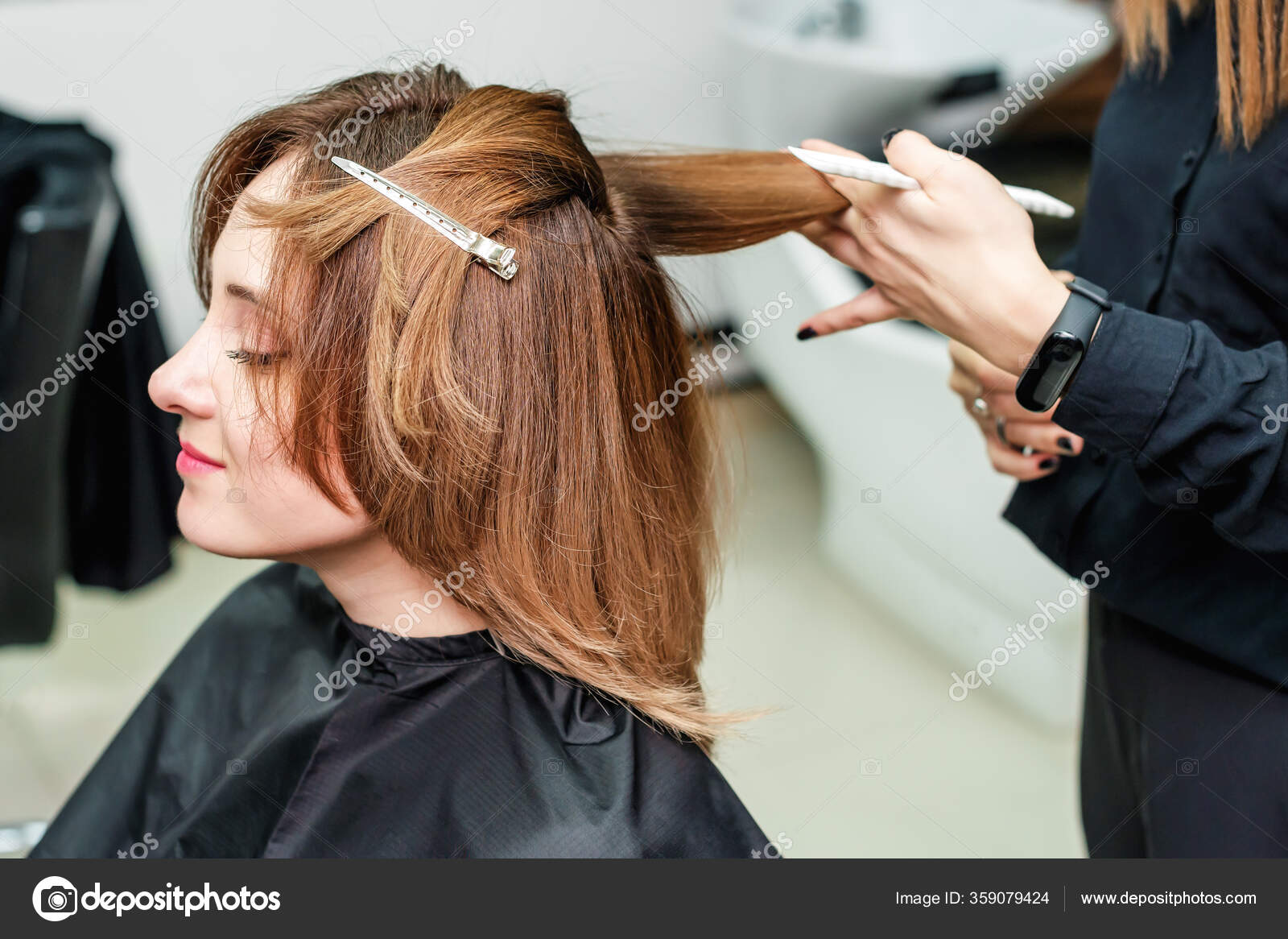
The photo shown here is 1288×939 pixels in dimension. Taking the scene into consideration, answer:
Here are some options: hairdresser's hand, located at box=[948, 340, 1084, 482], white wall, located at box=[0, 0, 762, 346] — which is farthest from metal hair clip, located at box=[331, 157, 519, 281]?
white wall, located at box=[0, 0, 762, 346]

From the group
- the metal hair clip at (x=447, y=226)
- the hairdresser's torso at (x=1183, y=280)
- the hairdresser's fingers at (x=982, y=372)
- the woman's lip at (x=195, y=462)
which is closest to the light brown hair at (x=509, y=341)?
the metal hair clip at (x=447, y=226)

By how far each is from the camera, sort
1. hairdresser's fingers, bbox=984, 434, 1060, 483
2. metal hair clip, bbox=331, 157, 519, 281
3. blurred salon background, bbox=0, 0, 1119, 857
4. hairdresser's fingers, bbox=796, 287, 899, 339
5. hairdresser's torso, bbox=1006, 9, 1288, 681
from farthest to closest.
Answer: blurred salon background, bbox=0, 0, 1119, 857 → hairdresser's fingers, bbox=984, 434, 1060, 483 → hairdresser's fingers, bbox=796, 287, 899, 339 → hairdresser's torso, bbox=1006, 9, 1288, 681 → metal hair clip, bbox=331, 157, 519, 281

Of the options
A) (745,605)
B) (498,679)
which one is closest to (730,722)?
(498,679)

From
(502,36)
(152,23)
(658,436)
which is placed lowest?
(658,436)

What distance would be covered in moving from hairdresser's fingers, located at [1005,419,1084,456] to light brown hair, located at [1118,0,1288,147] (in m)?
0.40

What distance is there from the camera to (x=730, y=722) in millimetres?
1174

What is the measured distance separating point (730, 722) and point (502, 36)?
2643 mm

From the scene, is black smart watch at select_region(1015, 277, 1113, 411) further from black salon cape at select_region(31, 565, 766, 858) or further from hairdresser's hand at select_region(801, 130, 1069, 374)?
black salon cape at select_region(31, 565, 766, 858)

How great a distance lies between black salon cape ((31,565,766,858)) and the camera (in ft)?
3.56

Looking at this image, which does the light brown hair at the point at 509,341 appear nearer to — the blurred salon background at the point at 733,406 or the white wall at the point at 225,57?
the blurred salon background at the point at 733,406

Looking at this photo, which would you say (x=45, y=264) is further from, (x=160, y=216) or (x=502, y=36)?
(x=502, y=36)

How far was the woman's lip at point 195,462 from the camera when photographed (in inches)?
42.5

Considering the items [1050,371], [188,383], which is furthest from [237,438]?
[1050,371]

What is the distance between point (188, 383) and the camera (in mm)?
1032
